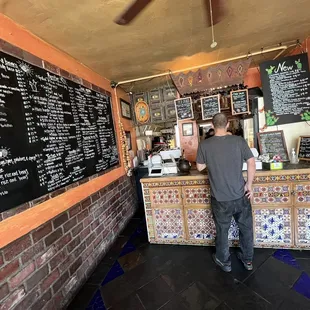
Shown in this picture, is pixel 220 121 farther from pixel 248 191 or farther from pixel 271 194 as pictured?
pixel 271 194

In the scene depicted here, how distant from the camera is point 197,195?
2541mm

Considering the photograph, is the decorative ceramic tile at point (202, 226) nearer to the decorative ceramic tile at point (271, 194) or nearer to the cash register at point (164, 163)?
the decorative ceramic tile at point (271, 194)

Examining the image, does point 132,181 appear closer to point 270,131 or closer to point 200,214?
point 200,214

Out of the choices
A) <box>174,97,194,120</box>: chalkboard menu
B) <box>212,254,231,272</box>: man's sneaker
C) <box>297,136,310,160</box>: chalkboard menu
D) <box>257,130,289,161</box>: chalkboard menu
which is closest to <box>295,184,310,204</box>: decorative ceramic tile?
<box>297,136,310,160</box>: chalkboard menu

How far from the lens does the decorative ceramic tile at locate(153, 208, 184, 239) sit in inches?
105

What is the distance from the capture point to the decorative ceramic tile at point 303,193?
2199 mm

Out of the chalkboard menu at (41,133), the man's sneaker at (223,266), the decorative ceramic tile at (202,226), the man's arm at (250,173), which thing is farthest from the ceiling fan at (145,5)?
the man's sneaker at (223,266)

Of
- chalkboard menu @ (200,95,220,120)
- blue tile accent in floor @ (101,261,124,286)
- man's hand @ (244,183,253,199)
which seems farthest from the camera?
chalkboard menu @ (200,95,220,120)

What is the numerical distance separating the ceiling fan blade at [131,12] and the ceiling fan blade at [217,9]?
0.49 meters

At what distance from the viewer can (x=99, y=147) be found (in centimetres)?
268

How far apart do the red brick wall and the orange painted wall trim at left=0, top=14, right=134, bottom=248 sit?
0.06 meters

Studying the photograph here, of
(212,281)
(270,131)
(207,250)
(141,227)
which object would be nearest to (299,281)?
(212,281)

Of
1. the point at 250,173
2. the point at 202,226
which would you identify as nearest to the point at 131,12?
the point at 250,173

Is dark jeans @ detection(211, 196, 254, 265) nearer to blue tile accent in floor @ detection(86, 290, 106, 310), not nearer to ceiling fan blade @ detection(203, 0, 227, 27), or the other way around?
blue tile accent in floor @ detection(86, 290, 106, 310)
